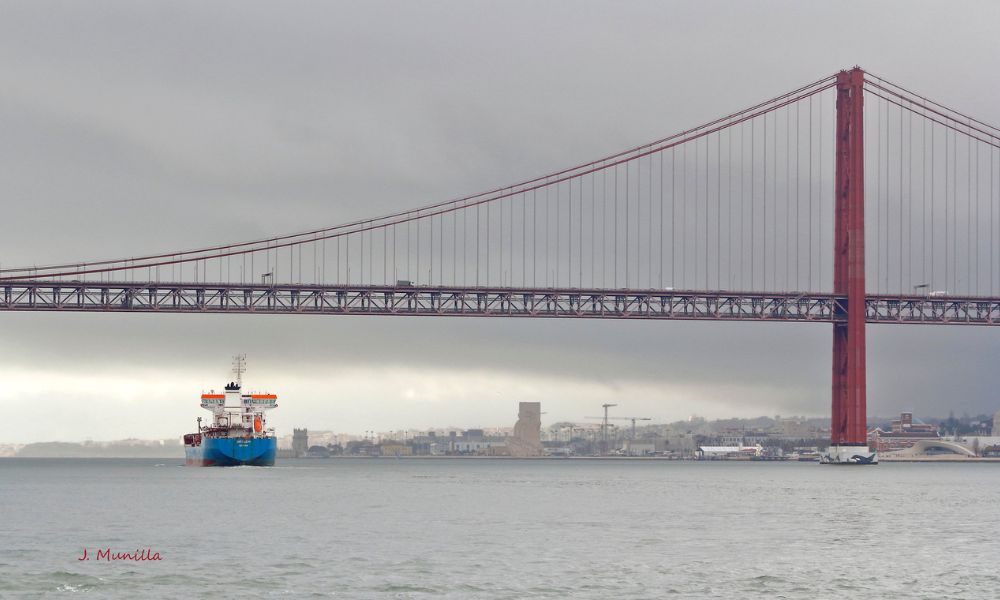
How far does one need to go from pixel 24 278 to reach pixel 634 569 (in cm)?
5836

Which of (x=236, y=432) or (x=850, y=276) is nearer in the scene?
(x=850, y=276)

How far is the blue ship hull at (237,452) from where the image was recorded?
339 feet

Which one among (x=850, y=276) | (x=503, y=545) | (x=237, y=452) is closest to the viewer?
(x=503, y=545)

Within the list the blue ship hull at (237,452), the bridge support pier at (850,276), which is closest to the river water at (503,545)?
the bridge support pier at (850,276)

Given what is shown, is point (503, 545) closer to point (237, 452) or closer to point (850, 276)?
point (850, 276)

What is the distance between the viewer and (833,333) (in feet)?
292

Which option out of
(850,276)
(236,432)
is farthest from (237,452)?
(850,276)

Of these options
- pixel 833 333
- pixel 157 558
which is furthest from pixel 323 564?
pixel 833 333

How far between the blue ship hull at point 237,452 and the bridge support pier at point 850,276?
4097 centimetres

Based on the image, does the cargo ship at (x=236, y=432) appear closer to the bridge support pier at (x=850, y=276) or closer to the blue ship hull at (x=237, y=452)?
the blue ship hull at (x=237, y=452)

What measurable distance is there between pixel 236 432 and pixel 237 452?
225 centimetres

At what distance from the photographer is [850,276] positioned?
8662 centimetres

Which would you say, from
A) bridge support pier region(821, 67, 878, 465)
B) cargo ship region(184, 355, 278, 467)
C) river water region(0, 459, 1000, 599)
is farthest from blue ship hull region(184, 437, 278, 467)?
river water region(0, 459, 1000, 599)

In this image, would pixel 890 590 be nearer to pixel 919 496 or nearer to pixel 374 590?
pixel 374 590
